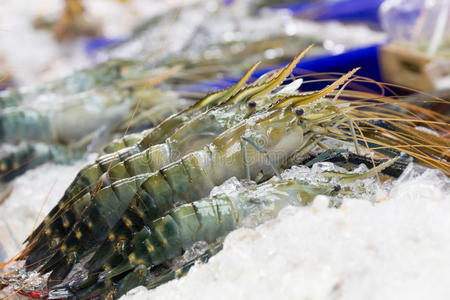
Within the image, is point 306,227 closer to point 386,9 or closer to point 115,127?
point 115,127

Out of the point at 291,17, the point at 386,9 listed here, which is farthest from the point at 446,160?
the point at 291,17

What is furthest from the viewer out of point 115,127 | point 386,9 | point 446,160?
point 386,9

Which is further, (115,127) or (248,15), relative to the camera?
(248,15)

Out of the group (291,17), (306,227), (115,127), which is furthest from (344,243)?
(291,17)

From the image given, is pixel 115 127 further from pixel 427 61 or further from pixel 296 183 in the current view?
pixel 427 61

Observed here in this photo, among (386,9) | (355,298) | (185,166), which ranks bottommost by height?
(355,298)

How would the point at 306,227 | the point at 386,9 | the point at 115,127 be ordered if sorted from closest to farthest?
the point at 306,227 < the point at 115,127 < the point at 386,9

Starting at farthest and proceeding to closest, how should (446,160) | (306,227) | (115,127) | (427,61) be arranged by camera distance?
1. (427,61)
2. (115,127)
3. (446,160)
4. (306,227)

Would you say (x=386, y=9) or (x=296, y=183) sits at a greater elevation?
(x=386, y=9)

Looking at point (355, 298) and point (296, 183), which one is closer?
point (355, 298)
